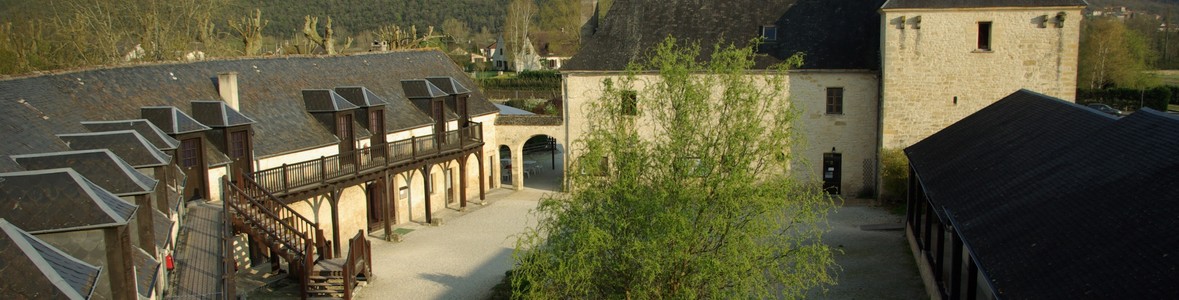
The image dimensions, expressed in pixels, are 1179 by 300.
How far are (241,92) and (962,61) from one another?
1888cm

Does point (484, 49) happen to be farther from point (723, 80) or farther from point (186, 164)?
point (723, 80)

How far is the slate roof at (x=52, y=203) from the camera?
26.8ft

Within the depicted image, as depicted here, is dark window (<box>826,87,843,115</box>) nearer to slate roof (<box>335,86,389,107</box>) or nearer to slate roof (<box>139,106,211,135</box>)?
slate roof (<box>335,86,389,107</box>)

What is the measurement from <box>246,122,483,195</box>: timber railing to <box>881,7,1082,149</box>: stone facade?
40.0 ft

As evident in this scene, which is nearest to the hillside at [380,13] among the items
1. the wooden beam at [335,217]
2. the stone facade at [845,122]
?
the stone facade at [845,122]

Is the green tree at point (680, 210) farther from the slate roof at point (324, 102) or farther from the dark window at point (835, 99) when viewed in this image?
the dark window at point (835, 99)

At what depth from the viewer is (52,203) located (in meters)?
8.35

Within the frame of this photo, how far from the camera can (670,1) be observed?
1171 inches

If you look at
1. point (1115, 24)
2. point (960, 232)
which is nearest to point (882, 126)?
point (960, 232)

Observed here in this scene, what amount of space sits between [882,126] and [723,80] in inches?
600

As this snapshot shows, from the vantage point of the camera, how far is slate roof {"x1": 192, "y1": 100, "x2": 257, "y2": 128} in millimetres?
18281

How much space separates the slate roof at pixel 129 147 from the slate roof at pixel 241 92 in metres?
0.63

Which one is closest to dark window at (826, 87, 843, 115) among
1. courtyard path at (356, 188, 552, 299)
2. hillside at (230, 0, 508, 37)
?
courtyard path at (356, 188, 552, 299)

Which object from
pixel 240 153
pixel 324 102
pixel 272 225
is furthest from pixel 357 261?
pixel 324 102
